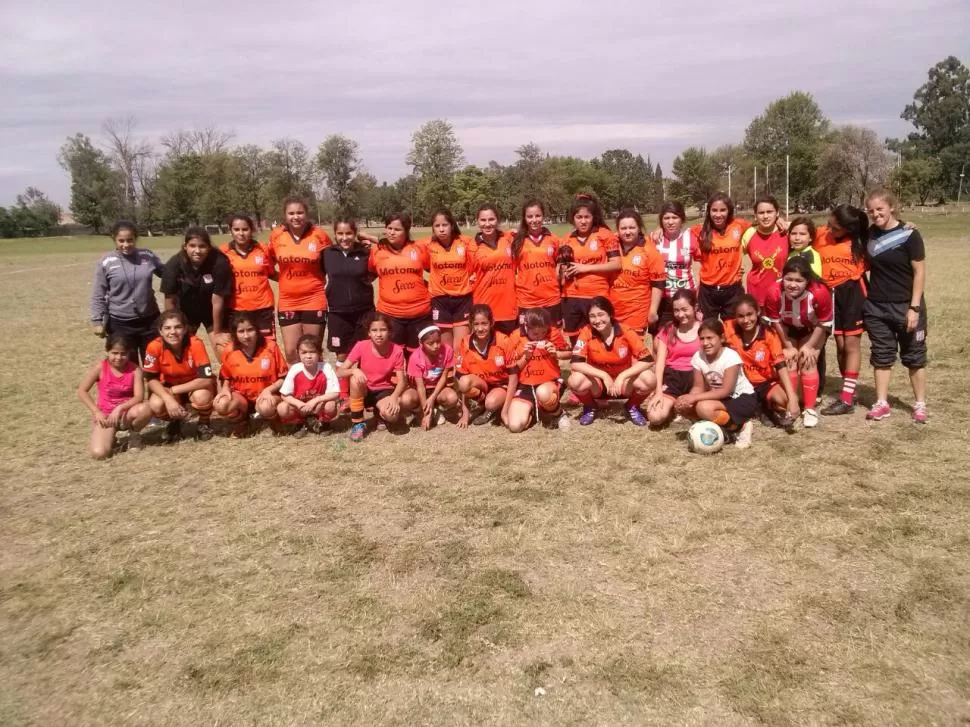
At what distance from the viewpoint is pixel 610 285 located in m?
6.30

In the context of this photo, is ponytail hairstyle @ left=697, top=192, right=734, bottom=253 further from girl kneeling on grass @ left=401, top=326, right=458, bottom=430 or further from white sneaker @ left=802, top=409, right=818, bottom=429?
girl kneeling on grass @ left=401, top=326, right=458, bottom=430

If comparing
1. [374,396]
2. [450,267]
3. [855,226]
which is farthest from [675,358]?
[374,396]

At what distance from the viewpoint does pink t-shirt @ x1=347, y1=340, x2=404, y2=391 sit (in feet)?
19.6

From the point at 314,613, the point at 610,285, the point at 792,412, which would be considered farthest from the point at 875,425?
the point at 314,613

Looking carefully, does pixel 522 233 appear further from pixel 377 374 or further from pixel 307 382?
pixel 307 382

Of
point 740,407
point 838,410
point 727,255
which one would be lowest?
point 838,410

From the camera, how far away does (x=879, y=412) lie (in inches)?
225

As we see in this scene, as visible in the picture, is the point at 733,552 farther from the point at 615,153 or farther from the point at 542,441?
the point at 615,153

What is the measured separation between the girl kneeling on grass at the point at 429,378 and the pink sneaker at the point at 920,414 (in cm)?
387

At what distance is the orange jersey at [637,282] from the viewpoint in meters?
6.18

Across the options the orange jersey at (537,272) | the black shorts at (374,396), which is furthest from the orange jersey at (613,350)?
the black shorts at (374,396)

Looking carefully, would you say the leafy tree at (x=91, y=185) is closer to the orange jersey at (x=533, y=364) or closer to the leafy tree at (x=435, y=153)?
the leafy tree at (x=435, y=153)

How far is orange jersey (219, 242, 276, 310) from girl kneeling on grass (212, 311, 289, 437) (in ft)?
0.69

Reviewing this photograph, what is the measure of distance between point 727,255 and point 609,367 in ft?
4.84
